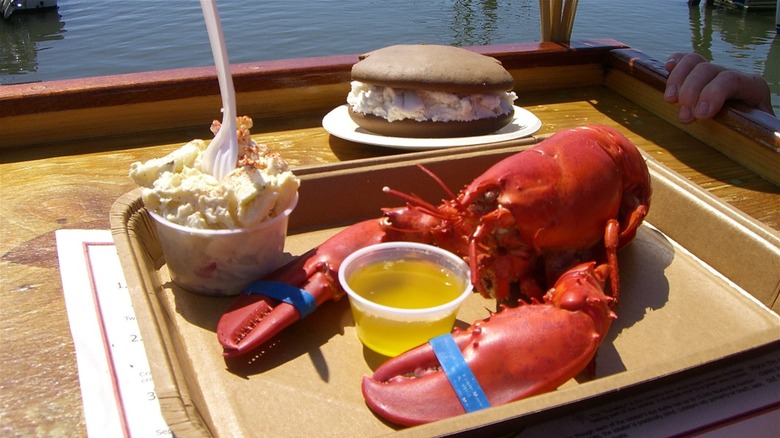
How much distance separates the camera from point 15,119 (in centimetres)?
210

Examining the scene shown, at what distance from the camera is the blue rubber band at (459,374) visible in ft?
3.28

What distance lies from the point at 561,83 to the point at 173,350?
227 cm

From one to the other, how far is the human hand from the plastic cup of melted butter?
Answer: 54.7 inches

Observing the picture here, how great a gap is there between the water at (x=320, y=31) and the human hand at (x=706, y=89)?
804 centimetres

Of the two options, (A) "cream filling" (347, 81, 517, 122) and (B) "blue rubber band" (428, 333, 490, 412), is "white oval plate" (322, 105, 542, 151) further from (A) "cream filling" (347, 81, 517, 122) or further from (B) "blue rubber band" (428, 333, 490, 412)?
(B) "blue rubber band" (428, 333, 490, 412)

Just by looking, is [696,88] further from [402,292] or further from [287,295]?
[287,295]

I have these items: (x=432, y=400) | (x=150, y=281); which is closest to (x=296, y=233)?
(x=150, y=281)

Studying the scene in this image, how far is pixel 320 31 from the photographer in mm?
11102

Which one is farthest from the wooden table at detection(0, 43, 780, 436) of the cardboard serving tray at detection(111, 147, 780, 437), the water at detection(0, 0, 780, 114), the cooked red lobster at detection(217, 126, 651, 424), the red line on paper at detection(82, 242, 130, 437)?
the water at detection(0, 0, 780, 114)

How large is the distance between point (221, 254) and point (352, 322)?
0.32 metres

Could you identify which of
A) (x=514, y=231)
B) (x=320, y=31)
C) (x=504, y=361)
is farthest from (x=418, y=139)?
(x=320, y=31)

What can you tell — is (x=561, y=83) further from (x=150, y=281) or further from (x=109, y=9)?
(x=109, y=9)

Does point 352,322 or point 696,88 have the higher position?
point 696,88

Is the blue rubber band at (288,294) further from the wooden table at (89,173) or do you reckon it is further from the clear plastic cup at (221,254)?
the wooden table at (89,173)
